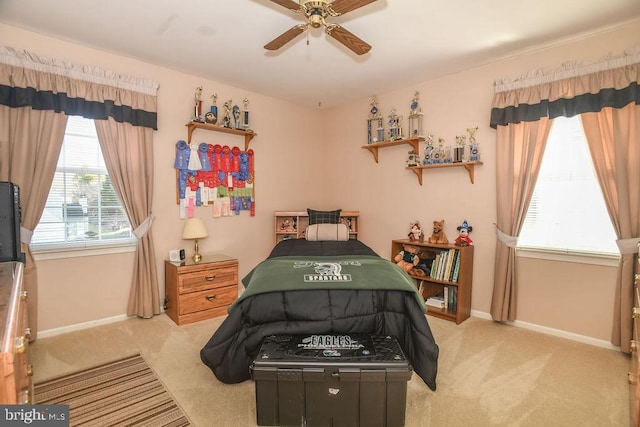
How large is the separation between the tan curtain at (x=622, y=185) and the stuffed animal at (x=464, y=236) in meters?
1.11

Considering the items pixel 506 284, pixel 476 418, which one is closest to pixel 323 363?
pixel 476 418

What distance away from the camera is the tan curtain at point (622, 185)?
2.40 m

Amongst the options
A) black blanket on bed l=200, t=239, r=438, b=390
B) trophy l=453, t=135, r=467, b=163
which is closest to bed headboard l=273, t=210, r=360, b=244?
trophy l=453, t=135, r=467, b=163

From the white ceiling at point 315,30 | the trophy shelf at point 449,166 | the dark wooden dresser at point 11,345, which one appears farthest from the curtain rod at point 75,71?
the trophy shelf at point 449,166

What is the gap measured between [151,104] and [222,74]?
80cm

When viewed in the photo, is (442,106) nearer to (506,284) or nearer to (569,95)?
(569,95)

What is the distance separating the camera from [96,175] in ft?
9.72

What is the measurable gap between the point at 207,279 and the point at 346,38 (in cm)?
252

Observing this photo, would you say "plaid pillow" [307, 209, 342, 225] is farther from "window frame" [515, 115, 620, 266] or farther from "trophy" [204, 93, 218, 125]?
"window frame" [515, 115, 620, 266]

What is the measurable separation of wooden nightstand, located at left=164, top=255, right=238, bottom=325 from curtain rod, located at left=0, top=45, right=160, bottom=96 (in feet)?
5.81

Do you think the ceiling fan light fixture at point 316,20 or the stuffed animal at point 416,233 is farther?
the stuffed animal at point 416,233

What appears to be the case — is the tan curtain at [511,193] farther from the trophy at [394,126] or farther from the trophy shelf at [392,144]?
the trophy at [394,126]

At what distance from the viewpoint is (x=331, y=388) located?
162cm
